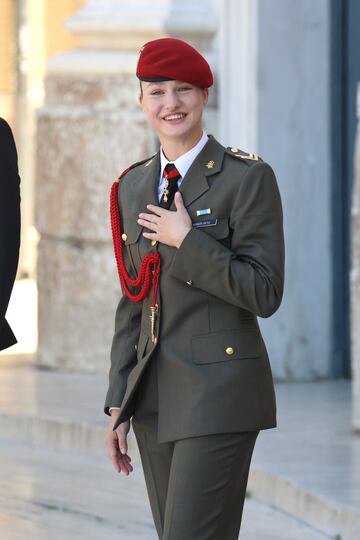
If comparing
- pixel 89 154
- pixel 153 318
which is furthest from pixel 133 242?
pixel 89 154

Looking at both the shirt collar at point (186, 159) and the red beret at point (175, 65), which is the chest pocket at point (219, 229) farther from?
the red beret at point (175, 65)

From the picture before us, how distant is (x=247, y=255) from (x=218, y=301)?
0.47 feet

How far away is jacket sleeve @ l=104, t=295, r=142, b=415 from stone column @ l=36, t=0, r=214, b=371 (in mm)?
5510

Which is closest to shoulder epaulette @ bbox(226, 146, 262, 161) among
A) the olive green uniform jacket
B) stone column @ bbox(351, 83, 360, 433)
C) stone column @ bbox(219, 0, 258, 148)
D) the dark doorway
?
the olive green uniform jacket

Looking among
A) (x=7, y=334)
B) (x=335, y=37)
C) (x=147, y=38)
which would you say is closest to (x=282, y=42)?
(x=335, y=37)

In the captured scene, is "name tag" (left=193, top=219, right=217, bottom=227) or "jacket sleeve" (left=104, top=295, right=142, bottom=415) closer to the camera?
"name tag" (left=193, top=219, right=217, bottom=227)

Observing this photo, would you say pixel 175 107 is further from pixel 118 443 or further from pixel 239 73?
pixel 239 73

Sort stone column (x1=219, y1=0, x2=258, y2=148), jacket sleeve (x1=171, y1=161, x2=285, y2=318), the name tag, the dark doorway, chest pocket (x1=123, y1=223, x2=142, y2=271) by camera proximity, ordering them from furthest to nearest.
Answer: the dark doorway, stone column (x1=219, y1=0, x2=258, y2=148), chest pocket (x1=123, y1=223, x2=142, y2=271), the name tag, jacket sleeve (x1=171, y1=161, x2=285, y2=318)

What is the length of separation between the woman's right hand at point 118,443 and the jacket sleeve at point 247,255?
424 millimetres

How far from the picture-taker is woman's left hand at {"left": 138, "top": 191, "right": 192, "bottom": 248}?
3.91 metres

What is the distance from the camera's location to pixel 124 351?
4160mm

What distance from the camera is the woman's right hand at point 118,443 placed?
4.10m

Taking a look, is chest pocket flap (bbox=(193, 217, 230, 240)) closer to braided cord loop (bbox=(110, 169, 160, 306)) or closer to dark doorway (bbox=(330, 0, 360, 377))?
braided cord loop (bbox=(110, 169, 160, 306))

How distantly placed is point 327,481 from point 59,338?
12.3 ft
